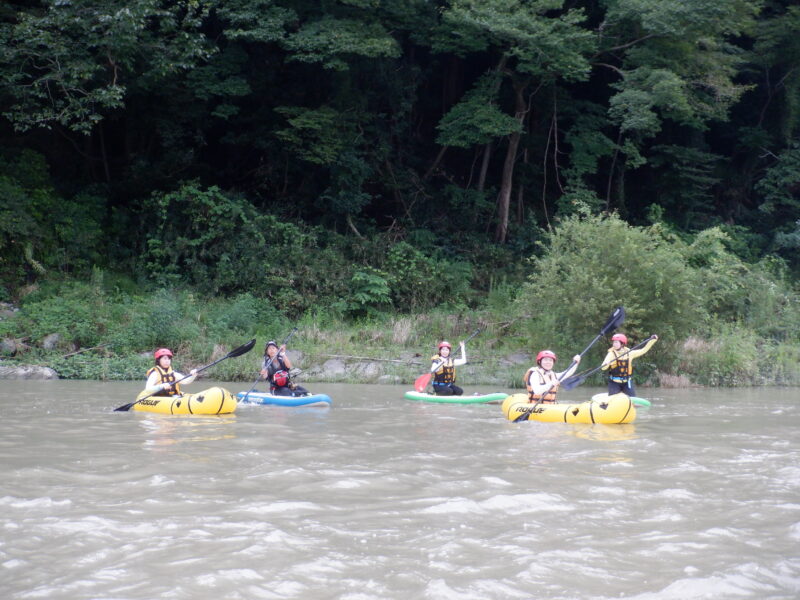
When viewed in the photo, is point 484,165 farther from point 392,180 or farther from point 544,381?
point 544,381

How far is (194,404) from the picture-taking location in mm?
10484

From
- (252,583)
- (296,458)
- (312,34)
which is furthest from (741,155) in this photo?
(252,583)

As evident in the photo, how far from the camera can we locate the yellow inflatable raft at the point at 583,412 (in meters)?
9.72

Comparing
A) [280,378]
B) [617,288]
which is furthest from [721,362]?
[280,378]

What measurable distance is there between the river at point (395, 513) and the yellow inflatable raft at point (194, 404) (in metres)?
1.08

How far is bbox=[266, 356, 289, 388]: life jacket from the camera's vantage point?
12.1m

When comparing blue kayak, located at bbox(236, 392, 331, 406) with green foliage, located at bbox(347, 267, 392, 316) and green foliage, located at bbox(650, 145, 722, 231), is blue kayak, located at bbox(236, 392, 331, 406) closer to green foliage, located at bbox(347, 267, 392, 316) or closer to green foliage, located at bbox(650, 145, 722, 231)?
green foliage, located at bbox(347, 267, 392, 316)

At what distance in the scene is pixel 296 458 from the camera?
281 inches

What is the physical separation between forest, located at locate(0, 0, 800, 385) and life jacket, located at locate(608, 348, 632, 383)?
3.22 m

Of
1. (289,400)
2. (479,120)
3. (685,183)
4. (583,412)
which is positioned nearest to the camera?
(583,412)

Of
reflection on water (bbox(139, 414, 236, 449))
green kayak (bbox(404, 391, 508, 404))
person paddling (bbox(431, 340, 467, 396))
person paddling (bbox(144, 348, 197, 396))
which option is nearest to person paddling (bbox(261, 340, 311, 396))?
person paddling (bbox(144, 348, 197, 396))

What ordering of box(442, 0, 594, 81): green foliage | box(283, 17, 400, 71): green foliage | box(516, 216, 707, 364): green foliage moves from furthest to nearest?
box(442, 0, 594, 81): green foliage < box(283, 17, 400, 71): green foliage < box(516, 216, 707, 364): green foliage

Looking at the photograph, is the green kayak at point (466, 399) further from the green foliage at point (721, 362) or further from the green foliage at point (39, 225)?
the green foliage at point (39, 225)

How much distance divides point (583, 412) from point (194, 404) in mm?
4890
